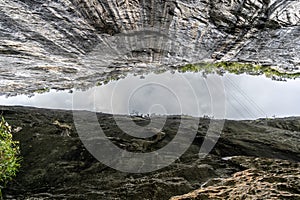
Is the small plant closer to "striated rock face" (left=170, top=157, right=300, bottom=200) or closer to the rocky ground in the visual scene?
the rocky ground

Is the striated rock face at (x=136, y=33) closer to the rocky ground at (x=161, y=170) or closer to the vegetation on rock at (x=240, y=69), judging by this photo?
the vegetation on rock at (x=240, y=69)

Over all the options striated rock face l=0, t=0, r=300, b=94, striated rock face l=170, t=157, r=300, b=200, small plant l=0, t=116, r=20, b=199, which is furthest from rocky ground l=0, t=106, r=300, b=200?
striated rock face l=0, t=0, r=300, b=94

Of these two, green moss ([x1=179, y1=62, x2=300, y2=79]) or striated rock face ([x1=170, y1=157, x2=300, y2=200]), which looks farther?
green moss ([x1=179, y1=62, x2=300, y2=79])

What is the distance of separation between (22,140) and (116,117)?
10.6 feet

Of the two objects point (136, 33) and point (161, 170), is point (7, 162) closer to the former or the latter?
point (161, 170)

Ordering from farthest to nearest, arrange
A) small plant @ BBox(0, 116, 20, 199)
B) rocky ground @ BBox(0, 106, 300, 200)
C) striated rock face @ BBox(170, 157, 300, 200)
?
1. small plant @ BBox(0, 116, 20, 199)
2. rocky ground @ BBox(0, 106, 300, 200)
3. striated rock face @ BBox(170, 157, 300, 200)

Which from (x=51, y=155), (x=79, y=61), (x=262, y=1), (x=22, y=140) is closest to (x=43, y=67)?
(x=79, y=61)

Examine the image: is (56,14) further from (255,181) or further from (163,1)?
(255,181)

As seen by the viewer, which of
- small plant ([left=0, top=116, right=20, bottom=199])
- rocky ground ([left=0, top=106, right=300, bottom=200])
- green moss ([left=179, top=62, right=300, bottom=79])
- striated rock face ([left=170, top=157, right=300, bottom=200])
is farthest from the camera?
green moss ([left=179, top=62, right=300, bottom=79])

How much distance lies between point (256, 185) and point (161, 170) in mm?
2065

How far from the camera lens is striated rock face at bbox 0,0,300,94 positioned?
610cm

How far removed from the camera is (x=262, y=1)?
6.14 metres

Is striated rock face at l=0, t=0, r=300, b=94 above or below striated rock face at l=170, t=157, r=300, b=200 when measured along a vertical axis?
above

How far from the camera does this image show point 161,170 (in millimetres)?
6512
